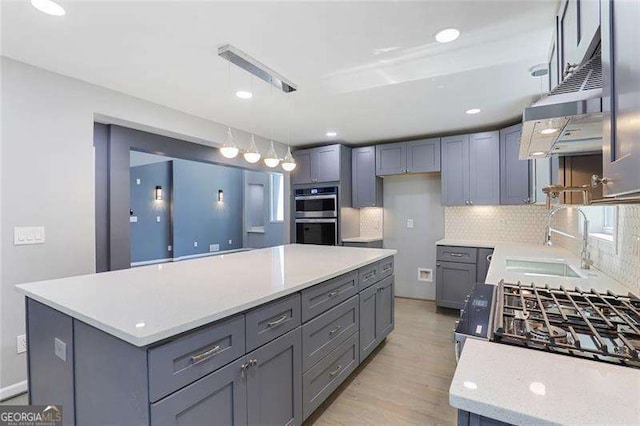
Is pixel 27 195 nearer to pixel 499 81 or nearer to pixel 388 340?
A: pixel 388 340

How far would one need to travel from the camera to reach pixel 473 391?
0.73 meters

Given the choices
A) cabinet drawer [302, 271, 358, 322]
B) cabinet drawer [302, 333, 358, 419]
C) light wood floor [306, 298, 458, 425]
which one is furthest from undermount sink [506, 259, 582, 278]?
cabinet drawer [302, 333, 358, 419]

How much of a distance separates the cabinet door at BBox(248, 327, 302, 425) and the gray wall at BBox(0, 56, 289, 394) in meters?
2.08

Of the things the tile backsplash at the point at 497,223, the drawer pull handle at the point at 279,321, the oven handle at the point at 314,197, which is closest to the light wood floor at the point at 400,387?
the drawer pull handle at the point at 279,321

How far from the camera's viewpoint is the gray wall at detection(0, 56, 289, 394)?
224 cm

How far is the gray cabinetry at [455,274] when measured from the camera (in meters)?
3.84

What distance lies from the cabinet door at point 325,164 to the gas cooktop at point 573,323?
11.4 feet

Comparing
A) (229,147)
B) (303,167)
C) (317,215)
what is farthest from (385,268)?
(303,167)

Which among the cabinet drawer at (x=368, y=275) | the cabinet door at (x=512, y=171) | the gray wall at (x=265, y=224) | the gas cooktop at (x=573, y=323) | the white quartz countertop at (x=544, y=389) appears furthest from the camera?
the gray wall at (x=265, y=224)

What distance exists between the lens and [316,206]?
4.84 m

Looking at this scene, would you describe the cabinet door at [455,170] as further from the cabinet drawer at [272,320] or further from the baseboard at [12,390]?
the baseboard at [12,390]

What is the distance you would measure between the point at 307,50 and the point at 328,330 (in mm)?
1893

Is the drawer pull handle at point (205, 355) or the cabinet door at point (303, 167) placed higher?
the cabinet door at point (303, 167)

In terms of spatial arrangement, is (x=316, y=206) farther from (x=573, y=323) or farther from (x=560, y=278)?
(x=573, y=323)
